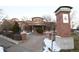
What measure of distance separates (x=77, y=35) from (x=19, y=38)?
0.62m

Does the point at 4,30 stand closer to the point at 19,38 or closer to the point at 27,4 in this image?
→ the point at 19,38

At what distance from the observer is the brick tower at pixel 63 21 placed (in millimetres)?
1346

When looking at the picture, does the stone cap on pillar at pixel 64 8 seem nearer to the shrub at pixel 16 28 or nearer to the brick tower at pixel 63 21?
the brick tower at pixel 63 21

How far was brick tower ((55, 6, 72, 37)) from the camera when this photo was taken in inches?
53.0

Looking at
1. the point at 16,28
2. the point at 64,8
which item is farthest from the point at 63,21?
the point at 16,28

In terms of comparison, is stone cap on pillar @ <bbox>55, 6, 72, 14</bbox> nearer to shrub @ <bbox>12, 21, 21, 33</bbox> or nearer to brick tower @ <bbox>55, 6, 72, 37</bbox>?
brick tower @ <bbox>55, 6, 72, 37</bbox>

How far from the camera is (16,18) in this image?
4.53 ft

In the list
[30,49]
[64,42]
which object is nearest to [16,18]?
[30,49]

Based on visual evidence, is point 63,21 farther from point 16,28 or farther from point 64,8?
point 16,28

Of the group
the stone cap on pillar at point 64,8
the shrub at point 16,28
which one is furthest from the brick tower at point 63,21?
the shrub at point 16,28

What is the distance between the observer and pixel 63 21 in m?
1.35

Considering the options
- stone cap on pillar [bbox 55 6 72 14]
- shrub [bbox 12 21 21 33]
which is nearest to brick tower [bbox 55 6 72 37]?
stone cap on pillar [bbox 55 6 72 14]

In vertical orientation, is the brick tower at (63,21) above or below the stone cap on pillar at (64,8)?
below

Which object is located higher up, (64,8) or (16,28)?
(64,8)
